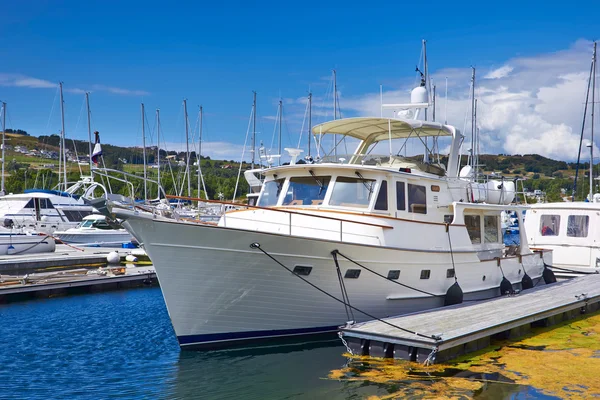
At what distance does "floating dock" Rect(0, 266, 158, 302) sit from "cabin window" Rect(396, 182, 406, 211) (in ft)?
39.5

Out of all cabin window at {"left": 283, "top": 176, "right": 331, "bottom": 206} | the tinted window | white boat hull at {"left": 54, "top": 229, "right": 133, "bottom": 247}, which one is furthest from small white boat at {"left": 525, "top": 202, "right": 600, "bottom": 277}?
white boat hull at {"left": 54, "top": 229, "right": 133, "bottom": 247}

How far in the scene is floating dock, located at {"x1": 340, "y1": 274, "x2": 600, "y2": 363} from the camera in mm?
9797

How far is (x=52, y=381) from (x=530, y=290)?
38.2ft

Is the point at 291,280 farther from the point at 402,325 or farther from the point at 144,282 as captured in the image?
the point at 144,282

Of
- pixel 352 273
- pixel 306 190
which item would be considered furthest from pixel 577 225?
pixel 352 273

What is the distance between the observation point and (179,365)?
35.1ft

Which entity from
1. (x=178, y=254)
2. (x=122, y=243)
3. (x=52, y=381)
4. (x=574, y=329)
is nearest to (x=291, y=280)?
(x=178, y=254)

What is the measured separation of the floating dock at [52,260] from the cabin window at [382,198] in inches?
649

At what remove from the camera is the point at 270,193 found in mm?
13016

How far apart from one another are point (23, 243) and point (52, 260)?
3.78 m

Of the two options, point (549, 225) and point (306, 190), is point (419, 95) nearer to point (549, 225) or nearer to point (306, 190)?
point (306, 190)

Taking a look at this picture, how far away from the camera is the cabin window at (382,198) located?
39.1 ft

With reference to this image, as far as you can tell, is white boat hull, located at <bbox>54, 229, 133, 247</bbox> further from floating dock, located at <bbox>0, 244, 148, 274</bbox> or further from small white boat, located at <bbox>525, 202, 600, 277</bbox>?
small white boat, located at <bbox>525, 202, 600, 277</bbox>

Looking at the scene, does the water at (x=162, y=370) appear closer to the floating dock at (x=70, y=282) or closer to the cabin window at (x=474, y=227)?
the floating dock at (x=70, y=282)
